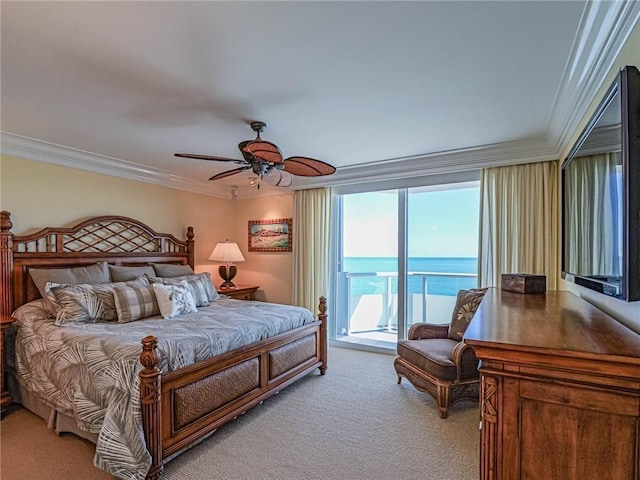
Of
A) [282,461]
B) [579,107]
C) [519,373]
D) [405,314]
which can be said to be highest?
[579,107]

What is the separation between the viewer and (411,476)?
6.81ft

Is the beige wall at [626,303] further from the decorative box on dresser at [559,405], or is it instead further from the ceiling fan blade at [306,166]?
the ceiling fan blade at [306,166]

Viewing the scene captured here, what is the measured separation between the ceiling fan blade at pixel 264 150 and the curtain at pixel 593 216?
76.1 inches

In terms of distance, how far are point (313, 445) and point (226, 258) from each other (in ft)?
10.6

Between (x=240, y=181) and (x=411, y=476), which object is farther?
(x=240, y=181)

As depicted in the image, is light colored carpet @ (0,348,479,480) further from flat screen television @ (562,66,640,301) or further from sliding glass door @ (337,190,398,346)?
sliding glass door @ (337,190,398,346)

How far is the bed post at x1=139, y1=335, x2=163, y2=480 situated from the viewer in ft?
6.50

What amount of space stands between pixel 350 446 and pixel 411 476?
462 mm

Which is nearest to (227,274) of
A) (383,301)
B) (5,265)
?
(383,301)

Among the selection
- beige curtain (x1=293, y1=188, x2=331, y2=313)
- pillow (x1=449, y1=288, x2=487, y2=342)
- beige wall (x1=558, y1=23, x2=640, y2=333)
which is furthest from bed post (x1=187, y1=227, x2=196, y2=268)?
beige wall (x1=558, y1=23, x2=640, y2=333)

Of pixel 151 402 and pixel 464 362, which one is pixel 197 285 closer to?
pixel 151 402

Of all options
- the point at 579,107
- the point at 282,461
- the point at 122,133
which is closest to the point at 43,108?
the point at 122,133

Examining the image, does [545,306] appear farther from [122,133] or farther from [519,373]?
[122,133]

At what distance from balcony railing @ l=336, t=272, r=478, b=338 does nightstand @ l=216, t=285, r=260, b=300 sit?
1420 millimetres
